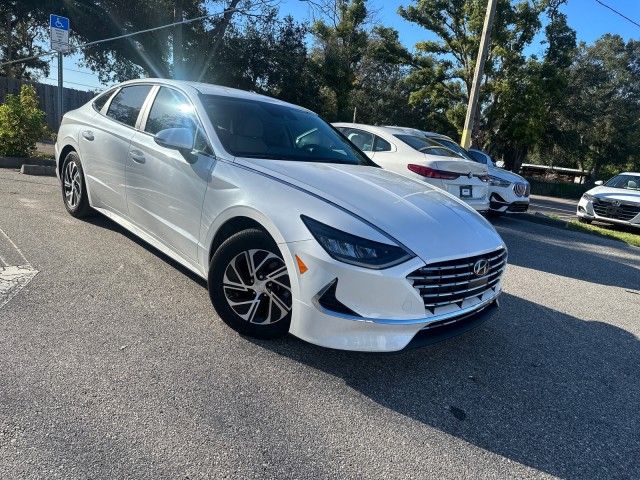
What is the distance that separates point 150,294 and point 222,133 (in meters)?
1.40

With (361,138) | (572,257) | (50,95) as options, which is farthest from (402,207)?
(50,95)

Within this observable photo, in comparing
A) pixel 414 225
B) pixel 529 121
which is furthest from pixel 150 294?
pixel 529 121

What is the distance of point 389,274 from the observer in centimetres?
266

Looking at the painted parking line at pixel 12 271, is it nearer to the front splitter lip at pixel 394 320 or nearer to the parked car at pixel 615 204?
the front splitter lip at pixel 394 320

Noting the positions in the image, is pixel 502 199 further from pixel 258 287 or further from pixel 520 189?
pixel 258 287

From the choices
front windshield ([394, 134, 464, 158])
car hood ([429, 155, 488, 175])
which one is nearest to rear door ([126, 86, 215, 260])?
car hood ([429, 155, 488, 175])

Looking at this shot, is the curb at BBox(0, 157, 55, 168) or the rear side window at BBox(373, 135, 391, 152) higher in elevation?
the rear side window at BBox(373, 135, 391, 152)

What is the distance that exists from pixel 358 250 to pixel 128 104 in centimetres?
326

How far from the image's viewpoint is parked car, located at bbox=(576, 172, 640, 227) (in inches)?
460

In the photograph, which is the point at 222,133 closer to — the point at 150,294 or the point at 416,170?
the point at 150,294

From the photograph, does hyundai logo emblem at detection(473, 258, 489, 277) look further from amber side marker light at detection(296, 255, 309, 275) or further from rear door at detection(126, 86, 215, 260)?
rear door at detection(126, 86, 215, 260)

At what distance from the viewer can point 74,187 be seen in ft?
18.0

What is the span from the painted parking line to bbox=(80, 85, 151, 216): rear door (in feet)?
2.94

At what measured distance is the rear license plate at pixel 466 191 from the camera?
22.5ft
